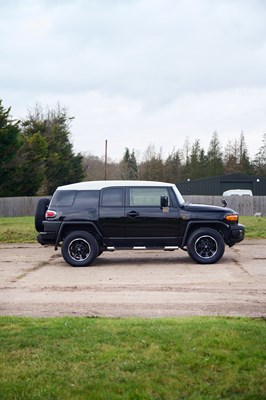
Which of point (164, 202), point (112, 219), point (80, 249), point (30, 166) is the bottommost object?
point (80, 249)

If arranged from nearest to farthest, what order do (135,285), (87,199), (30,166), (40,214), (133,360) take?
(133,360)
(135,285)
(87,199)
(40,214)
(30,166)

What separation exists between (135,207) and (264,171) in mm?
65887

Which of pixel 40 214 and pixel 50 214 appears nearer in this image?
pixel 50 214

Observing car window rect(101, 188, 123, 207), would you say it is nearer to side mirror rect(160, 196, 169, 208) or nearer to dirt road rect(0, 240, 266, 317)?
side mirror rect(160, 196, 169, 208)

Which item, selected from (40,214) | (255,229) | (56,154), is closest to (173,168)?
(56,154)

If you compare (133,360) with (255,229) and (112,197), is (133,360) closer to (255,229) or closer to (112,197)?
(112,197)

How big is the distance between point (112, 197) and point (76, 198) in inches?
33.1

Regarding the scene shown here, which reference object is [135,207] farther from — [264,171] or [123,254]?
[264,171]

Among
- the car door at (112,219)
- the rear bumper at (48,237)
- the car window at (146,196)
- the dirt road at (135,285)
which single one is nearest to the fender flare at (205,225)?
the dirt road at (135,285)

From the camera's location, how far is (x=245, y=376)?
196 inches

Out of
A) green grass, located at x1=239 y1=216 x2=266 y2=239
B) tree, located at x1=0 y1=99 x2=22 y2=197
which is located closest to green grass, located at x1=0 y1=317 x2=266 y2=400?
green grass, located at x1=239 y1=216 x2=266 y2=239

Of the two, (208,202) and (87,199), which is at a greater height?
(208,202)

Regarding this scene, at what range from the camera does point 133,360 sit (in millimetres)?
5453

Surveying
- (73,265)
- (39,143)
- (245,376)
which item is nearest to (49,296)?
(73,265)
